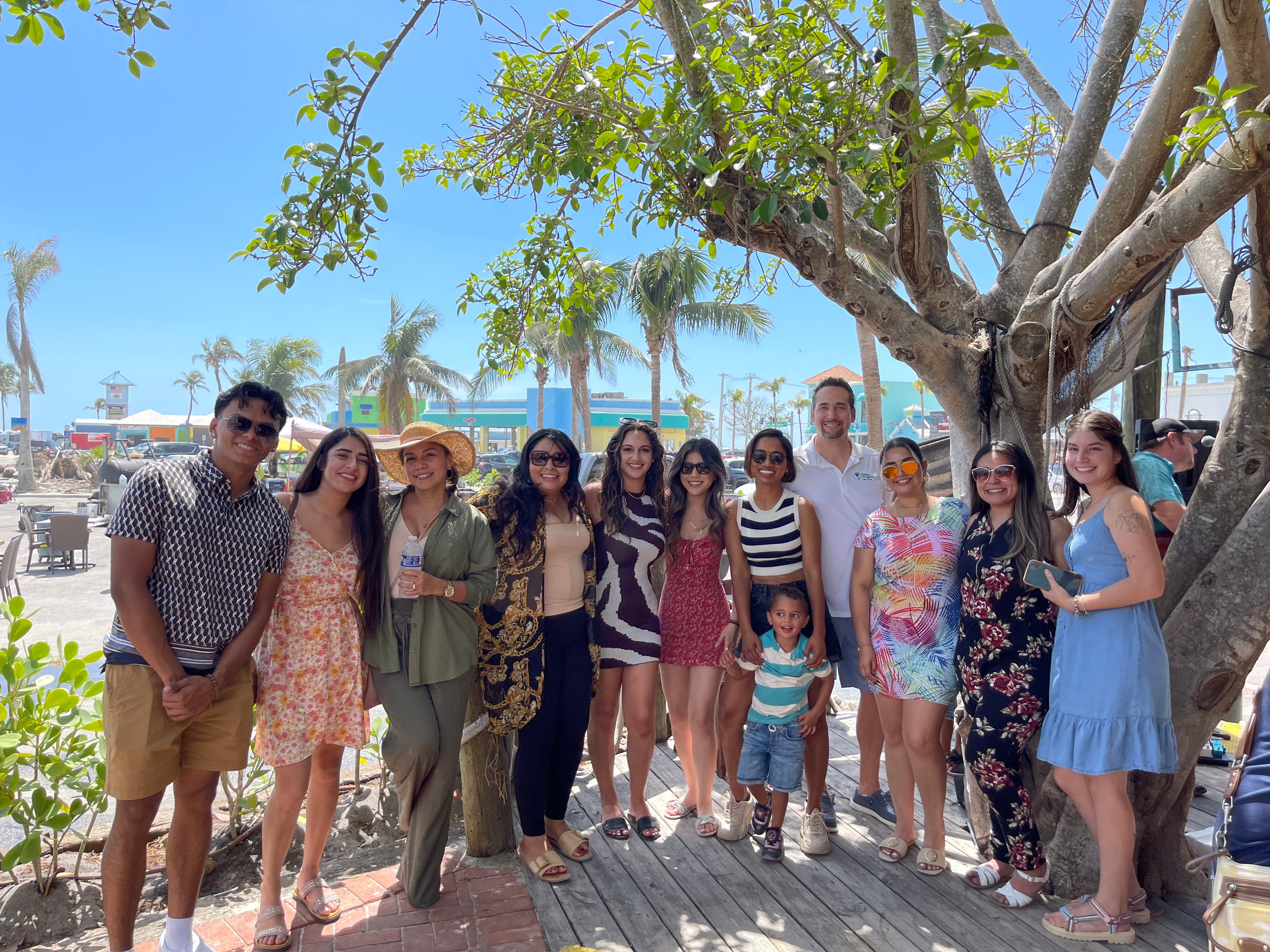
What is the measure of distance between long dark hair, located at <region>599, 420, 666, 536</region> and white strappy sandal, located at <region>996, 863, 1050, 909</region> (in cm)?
200

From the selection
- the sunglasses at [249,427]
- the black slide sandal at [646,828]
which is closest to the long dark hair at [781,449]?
the black slide sandal at [646,828]

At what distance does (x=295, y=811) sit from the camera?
297cm

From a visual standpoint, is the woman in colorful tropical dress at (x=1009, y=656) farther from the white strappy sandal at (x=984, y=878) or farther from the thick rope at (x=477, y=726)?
the thick rope at (x=477, y=726)

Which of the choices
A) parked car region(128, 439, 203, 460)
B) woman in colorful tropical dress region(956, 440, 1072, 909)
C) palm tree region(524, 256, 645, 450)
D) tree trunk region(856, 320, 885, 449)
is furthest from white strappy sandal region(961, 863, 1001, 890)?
parked car region(128, 439, 203, 460)

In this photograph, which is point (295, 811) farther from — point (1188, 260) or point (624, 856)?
point (1188, 260)

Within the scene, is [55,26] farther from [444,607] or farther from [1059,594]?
[1059,594]

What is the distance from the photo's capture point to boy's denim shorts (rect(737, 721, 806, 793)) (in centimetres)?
346

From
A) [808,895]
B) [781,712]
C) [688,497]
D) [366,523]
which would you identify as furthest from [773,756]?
[366,523]

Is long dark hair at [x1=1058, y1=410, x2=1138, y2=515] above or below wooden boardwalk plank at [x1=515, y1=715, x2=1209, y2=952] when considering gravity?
above

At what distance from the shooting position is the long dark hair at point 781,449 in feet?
11.9

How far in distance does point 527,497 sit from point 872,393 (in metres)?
10.0

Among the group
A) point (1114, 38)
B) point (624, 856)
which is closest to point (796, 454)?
point (624, 856)

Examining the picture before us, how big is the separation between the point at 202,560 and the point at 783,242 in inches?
113

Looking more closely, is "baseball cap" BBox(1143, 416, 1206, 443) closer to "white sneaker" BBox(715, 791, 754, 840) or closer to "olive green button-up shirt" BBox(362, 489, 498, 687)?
"white sneaker" BBox(715, 791, 754, 840)
